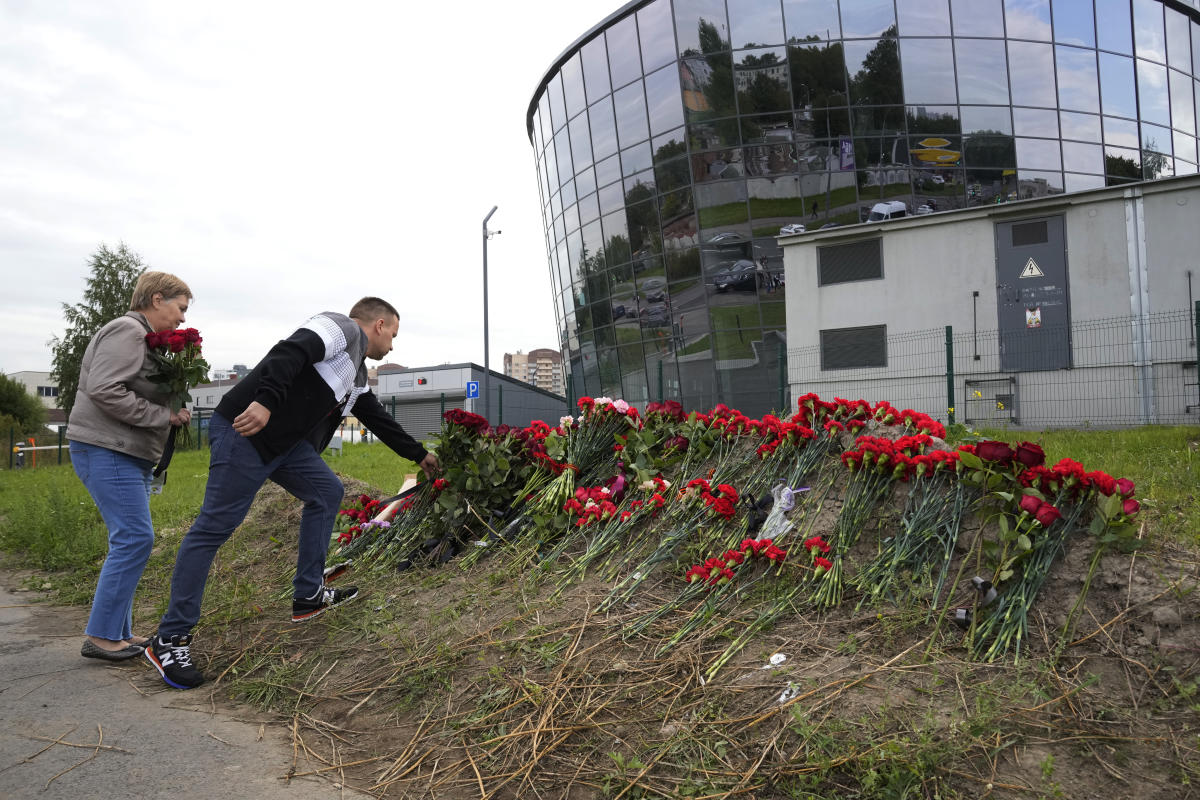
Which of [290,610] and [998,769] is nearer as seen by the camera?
[998,769]

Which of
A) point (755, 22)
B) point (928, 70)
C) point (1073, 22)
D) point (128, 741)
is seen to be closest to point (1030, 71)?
point (1073, 22)

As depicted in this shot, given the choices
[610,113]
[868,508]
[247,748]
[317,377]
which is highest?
[610,113]

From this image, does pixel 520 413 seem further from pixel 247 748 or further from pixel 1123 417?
pixel 247 748

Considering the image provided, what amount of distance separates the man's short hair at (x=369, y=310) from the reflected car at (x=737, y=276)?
16669 mm

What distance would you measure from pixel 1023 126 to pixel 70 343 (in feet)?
134

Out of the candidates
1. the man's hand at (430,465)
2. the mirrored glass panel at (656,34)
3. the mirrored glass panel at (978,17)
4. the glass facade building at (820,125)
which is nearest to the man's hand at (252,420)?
the man's hand at (430,465)

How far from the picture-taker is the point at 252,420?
3146 millimetres

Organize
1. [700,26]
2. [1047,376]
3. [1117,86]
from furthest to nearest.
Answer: [700,26] < [1117,86] < [1047,376]

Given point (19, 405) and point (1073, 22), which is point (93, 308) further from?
point (1073, 22)

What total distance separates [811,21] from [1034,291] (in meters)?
10.4

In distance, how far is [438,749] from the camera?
2441mm

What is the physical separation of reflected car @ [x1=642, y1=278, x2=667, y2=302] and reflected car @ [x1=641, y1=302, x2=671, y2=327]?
0.17 meters

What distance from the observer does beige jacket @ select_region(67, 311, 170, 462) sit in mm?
3408

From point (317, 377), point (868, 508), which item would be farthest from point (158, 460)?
point (868, 508)
